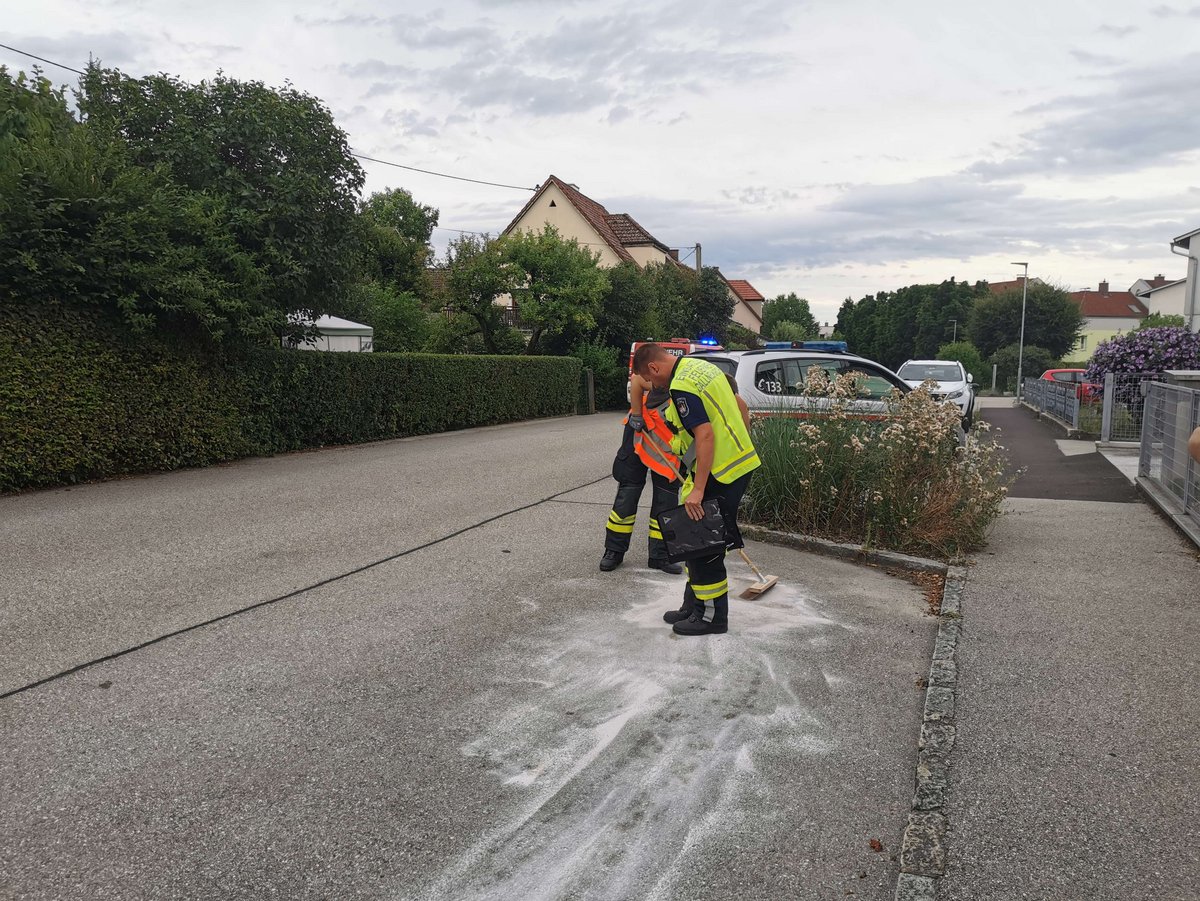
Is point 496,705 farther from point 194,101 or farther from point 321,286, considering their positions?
point 194,101

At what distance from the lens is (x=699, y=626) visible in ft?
16.1

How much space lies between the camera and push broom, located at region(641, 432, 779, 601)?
557 centimetres

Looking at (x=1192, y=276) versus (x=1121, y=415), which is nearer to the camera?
(x=1121, y=415)

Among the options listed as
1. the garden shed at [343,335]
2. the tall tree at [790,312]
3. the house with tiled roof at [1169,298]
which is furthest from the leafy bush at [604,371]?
the tall tree at [790,312]

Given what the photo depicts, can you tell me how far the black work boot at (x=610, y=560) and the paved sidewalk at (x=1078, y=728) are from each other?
2.35 metres

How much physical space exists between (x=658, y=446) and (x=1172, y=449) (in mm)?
5972

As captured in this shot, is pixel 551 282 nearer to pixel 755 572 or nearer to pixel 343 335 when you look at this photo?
pixel 343 335

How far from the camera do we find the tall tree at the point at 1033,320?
243 ft

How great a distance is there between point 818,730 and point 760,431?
425 cm

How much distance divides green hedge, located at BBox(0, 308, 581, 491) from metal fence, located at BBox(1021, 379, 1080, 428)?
13215 millimetres

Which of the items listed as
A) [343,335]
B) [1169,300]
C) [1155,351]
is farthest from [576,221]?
[1169,300]

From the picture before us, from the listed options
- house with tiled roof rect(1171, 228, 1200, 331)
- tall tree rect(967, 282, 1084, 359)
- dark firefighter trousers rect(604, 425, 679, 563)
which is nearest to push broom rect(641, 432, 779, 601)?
dark firefighter trousers rect(604, 425, 679, 563)

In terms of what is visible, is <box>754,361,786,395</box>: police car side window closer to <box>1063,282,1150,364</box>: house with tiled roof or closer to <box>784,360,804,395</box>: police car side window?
<box>784,360,804,395</box>: police car side window

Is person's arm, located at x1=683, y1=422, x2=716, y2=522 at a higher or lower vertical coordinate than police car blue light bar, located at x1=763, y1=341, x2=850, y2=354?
lower
